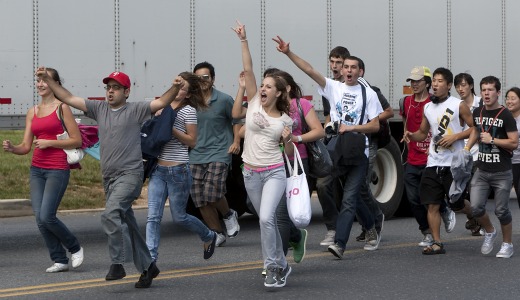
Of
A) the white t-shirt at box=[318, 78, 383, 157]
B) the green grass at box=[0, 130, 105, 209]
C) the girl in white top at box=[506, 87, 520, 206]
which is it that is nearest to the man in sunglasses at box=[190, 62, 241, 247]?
the white t-shirt at box=[318, 78, 383, 157]

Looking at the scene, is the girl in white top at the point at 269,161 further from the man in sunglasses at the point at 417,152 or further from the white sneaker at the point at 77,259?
the man in sunglasses at the point at 417,152

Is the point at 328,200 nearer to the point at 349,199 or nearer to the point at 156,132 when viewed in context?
the point at 349,199

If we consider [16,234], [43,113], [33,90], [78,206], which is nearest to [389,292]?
[43,113]

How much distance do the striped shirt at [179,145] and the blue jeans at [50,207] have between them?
38.3 inches

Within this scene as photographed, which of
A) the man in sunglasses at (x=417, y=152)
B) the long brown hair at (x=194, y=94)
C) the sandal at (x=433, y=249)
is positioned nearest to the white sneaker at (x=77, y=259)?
the long brown hair at (x=194, y=94)

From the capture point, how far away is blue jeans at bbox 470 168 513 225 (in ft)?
38.4

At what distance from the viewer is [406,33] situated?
632 inches

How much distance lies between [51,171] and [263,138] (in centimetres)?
203

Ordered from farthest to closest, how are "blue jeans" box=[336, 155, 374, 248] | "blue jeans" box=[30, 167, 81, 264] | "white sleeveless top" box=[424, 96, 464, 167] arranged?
"white sleeveless top" box=[424, 96, 464, 167] < "blue jeans" box=[336, 155, 374, 248] < "blue jeans" box=[30, 167, 81, 264]

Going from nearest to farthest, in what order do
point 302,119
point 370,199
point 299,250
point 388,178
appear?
point 299,250
point 302,119
point 370,199
point 388,178

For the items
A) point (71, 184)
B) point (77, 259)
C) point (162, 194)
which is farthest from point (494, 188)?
point (71, 184)

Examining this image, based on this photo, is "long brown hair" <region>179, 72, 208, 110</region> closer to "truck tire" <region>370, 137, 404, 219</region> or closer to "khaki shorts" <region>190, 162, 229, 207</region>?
"khaki shorts" <region>190, 162, 229, 207</region>

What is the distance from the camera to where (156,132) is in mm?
10281

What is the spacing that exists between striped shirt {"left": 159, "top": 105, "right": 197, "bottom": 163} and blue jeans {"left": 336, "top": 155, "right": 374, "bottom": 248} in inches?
68.4
